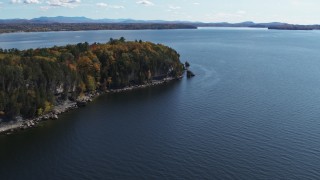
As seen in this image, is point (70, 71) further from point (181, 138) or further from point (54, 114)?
point (181, 138)

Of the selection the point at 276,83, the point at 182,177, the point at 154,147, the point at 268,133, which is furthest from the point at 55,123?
the point at 276,83

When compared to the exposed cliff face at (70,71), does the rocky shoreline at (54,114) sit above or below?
below

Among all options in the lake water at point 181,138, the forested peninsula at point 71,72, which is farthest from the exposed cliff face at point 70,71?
the lake water at point 181,138

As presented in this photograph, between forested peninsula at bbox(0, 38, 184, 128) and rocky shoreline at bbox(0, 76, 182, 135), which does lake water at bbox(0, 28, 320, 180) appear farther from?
forested peninsula at bbox(0, 38, 184, 128)

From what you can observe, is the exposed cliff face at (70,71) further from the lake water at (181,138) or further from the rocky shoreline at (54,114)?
the lake water at (181,138)

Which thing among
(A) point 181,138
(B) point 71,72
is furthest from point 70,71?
(A) point 181,138

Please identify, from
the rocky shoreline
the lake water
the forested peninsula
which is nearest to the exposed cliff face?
the forested peninsula

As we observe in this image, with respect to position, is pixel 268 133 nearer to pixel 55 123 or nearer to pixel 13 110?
pixel 55 123
